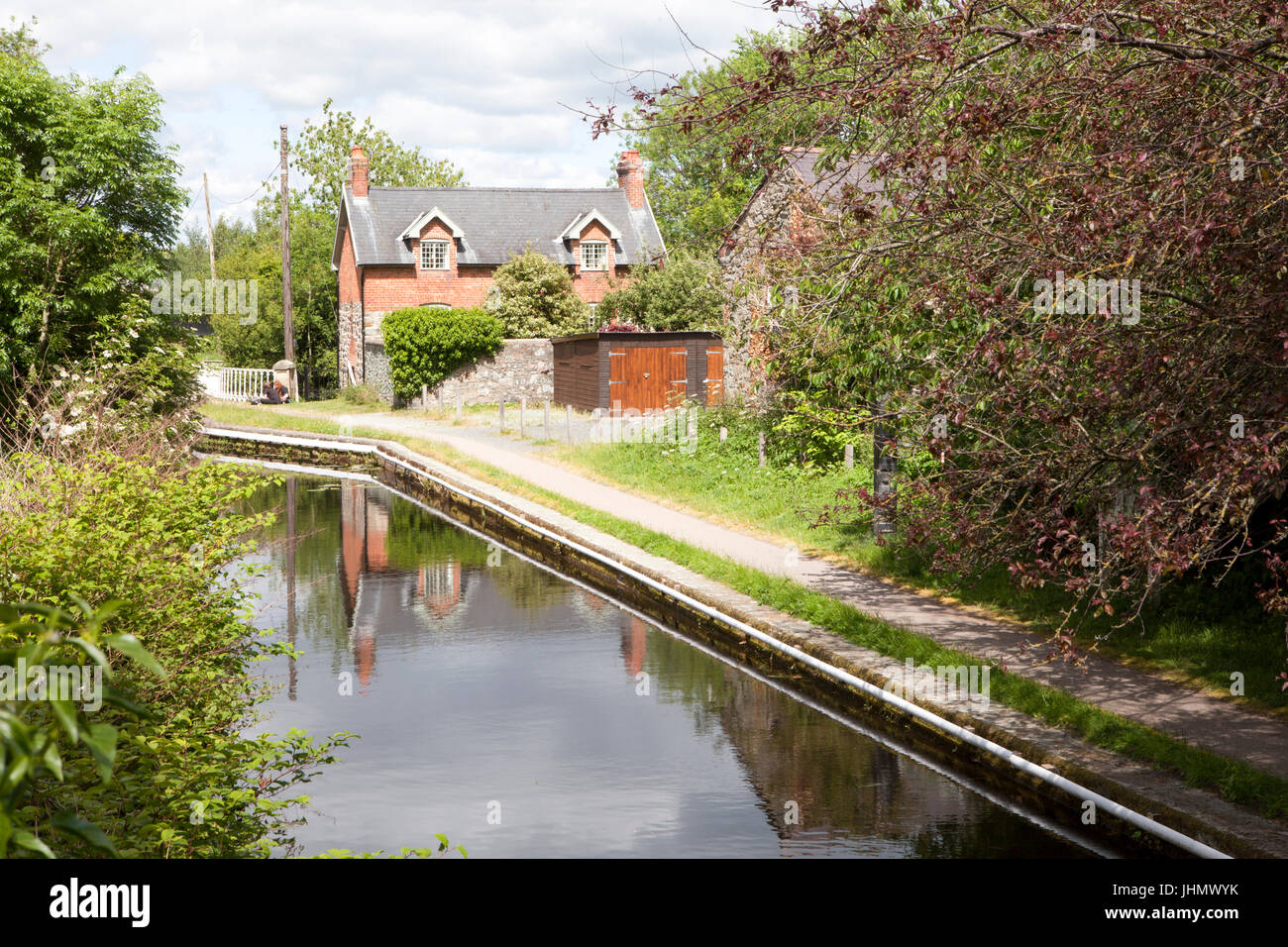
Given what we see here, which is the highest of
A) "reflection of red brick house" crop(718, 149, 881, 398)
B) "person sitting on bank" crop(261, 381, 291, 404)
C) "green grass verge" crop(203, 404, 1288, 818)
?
"reflection of red brick house" crop(718, 149, 881, 398)

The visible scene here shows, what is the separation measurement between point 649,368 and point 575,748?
26.8m

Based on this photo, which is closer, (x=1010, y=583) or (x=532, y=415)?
(x=1010, y=583)

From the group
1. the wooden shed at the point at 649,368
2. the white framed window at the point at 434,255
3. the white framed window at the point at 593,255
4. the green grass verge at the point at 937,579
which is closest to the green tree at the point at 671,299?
the wooden shed at the point at 649,368

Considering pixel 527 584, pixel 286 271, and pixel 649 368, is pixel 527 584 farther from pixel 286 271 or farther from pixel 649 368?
pixel 286 271

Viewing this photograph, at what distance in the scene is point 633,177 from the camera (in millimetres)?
51844

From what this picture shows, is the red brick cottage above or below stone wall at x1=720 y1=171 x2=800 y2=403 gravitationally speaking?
above

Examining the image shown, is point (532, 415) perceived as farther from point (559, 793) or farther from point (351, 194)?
point (559, 793)

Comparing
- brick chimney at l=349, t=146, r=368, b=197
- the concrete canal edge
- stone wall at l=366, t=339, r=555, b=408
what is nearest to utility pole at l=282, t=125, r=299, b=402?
brick chimney at l=349, t=146, r=368, b=197

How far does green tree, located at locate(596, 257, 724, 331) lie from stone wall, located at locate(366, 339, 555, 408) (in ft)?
11.2

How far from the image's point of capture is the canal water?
748 cm

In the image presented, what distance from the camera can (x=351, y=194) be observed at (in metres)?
49.7

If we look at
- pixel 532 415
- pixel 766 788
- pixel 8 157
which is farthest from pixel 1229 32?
pixel 532 415

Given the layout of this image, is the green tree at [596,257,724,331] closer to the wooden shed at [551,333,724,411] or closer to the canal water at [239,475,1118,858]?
the wooden shed at [551,333,724,411]

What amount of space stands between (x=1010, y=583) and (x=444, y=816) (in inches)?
256
